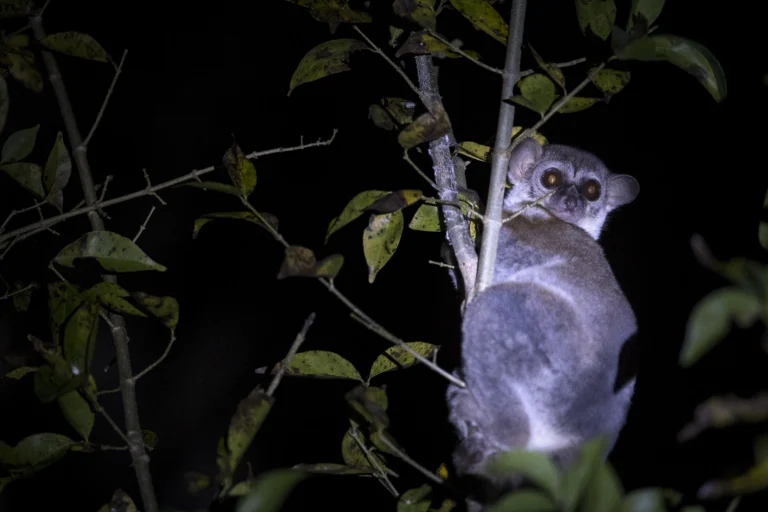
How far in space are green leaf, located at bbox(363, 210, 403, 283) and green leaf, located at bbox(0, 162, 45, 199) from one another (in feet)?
3.43

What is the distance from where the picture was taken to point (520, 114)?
434cm

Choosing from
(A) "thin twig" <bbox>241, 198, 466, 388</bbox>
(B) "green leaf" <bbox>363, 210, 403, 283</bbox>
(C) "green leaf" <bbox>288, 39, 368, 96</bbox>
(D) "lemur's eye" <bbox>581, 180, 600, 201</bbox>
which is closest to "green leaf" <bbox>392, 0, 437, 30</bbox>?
(C) "green leaf" <bbox>288, 39, 368, 96</bbox>

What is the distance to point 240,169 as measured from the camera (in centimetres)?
178

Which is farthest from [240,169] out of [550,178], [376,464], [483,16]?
[550,178]

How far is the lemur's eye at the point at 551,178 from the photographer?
123 inches

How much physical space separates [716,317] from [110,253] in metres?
1.61

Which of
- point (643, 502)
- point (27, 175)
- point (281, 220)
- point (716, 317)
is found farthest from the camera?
point (281, 220)

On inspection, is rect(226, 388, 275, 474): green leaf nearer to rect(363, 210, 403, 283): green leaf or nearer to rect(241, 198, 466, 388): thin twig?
rect(241, 198, 466, 388): thin twig

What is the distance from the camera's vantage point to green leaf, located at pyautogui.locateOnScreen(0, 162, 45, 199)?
6.71 feet

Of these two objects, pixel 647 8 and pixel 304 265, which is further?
pixel 647 8

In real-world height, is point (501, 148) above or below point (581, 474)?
above

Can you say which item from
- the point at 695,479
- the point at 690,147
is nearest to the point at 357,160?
the point at 690,147

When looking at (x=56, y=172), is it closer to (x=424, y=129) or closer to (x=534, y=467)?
(x=424, y=129)

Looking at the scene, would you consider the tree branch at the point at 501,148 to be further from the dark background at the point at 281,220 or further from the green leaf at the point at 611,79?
the dark background at the point at 281,220
